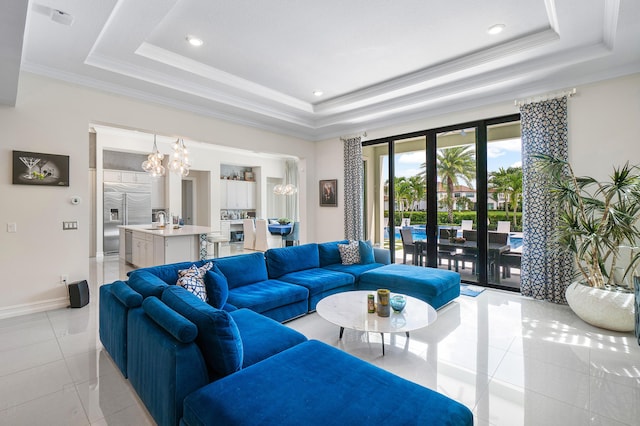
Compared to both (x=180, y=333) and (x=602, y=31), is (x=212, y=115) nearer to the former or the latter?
(x=180, y=333)

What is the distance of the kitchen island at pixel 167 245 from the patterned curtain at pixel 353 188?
290cm

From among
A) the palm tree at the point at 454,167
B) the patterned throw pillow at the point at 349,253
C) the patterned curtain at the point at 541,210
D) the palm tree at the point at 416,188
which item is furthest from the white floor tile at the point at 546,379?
the palm tree at the point at 416,188

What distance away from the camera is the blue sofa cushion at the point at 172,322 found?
1649 mm

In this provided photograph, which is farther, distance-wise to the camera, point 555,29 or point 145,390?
point 555,29

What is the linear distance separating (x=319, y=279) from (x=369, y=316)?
1.23 metres

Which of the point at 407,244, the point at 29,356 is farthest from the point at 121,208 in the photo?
the point at 407,244

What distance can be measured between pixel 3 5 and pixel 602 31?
5.11 m

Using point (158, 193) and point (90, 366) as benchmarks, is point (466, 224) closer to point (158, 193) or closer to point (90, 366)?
point (90, 366)

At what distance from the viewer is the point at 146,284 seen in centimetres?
244

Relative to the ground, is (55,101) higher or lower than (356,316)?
higher

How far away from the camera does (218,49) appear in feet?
12.4

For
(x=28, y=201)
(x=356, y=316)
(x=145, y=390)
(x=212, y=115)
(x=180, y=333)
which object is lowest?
(x=145, y=390)

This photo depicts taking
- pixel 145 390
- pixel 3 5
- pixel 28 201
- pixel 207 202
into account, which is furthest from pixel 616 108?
pixel 207 202

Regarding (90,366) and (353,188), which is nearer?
(90,366)
